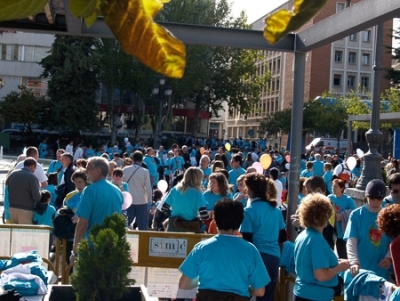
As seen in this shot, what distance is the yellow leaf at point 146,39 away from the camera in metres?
0.77

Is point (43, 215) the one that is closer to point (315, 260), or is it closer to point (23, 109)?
point (315, 260)

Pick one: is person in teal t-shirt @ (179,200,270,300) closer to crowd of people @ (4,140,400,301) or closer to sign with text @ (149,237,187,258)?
crowd of people @ (4,140,400,301)

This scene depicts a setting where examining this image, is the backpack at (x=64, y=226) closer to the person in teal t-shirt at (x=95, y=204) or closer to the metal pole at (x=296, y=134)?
the person in teal t-shirt at (x=95, y=204)

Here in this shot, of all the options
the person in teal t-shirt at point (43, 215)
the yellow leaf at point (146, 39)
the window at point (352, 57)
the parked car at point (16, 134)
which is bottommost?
the person in teal t-shirt at point (43, 215)

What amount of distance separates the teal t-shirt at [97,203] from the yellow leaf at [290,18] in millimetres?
5754

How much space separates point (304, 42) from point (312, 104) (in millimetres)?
54693

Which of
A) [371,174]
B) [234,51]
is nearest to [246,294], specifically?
[371,174]

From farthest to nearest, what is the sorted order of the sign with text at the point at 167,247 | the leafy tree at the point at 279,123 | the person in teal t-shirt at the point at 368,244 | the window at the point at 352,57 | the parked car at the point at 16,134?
the window at the point at 352,57 < the leafy tree at the point at 279,123 < the parked car at the point at 16,134 < the sign with text at the point at 167,247 < the person in teal t-shirt at the point at 368,244

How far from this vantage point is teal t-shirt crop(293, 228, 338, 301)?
5.21 metres

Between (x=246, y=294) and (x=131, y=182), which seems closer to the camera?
(x=246, y=294)

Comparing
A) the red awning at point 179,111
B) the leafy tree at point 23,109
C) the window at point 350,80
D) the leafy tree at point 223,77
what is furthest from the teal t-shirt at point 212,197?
the window at point 350,80

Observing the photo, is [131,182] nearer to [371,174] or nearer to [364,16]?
[371,174]

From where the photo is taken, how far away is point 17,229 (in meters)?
7.84

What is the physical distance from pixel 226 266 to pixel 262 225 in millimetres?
1698
